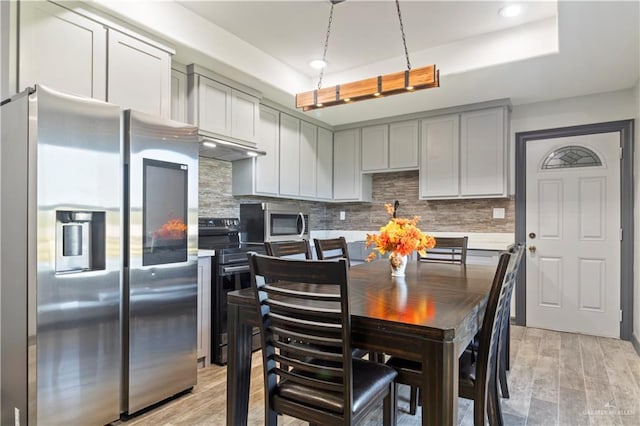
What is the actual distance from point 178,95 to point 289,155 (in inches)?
62.0

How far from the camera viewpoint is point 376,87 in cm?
221

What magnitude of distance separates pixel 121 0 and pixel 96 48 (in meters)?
0.34

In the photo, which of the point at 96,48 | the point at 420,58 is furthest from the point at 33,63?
the point at 420,58

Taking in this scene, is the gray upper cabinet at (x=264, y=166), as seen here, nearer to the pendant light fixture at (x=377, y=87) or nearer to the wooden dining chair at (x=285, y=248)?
the pendant light fixture at (x=377, y=87)

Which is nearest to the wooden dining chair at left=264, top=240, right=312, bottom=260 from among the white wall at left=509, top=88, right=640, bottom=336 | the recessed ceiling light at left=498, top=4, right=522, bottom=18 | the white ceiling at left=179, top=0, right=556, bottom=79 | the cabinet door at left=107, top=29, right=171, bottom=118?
the cabinet door at left=107, top=29, right=171, bottom=118

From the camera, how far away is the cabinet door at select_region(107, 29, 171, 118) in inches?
90.4

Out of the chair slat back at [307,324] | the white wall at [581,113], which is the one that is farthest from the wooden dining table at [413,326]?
the white wall at [581,113]

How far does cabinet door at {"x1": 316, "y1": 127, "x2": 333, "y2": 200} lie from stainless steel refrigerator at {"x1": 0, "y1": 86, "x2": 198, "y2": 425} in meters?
2.59

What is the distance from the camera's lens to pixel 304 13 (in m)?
2.77

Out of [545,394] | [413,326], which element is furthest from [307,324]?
[545,394]

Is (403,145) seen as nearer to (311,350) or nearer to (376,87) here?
(376,87)

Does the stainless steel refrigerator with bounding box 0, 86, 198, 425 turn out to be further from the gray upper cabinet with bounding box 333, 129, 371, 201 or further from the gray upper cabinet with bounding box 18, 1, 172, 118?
the gray upper cabinet with bounding box 333, 129, 371, 201

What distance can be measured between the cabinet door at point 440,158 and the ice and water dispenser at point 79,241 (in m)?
3.44

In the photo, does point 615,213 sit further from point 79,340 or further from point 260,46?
point 79,340
